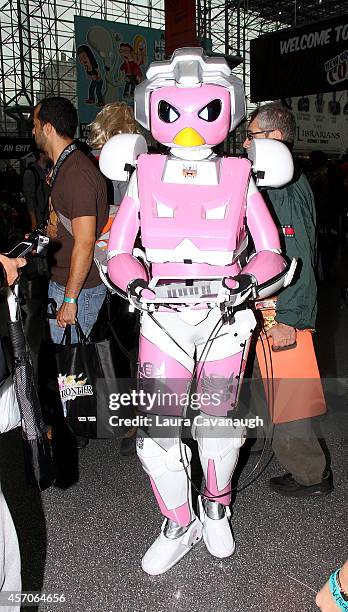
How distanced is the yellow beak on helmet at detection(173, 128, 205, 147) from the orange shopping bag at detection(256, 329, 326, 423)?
0.78 meters

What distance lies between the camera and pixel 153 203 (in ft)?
5.65

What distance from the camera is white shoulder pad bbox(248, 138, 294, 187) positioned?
5.80 feet

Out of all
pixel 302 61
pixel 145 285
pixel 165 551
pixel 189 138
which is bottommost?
pixel 165 551

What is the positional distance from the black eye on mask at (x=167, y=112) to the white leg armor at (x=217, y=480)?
3.10ft

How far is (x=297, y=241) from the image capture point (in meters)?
1.98

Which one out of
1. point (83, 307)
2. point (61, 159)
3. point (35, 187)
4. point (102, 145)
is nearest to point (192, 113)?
point (61, 159)

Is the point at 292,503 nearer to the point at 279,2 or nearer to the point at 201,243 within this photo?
the point at 201,243

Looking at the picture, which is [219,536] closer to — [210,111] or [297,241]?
[297,241]

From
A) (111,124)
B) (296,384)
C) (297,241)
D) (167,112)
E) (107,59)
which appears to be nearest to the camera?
(167,112)

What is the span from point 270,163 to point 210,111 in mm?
246

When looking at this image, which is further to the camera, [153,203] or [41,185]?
[41,185]

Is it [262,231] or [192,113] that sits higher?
[192,113]

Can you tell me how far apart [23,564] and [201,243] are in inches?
47.2

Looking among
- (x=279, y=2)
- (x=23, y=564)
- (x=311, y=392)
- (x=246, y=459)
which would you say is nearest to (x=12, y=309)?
(x=23, y=564)
